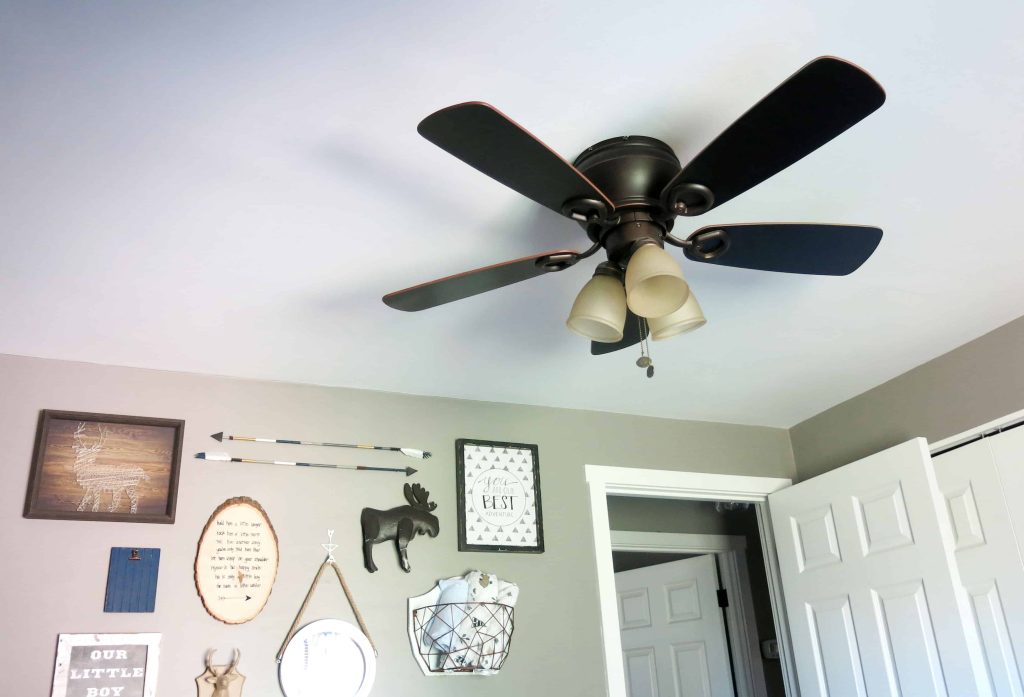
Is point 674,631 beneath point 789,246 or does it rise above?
beneath

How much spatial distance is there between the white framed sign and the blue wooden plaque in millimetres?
83

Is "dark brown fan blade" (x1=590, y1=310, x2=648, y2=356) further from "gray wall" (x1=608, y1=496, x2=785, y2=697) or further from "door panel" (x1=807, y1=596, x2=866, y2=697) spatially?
"gray wall" (x1=608, y1=496, x2=785, y2=697)

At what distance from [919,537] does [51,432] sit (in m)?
2.67

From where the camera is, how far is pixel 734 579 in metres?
4.12

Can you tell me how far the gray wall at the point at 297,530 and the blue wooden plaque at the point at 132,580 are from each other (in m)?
0.02

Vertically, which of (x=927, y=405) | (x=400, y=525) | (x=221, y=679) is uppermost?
(x=927, y=405)

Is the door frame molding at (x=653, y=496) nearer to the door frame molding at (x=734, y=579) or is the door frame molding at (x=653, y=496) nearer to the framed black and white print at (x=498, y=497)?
the framed black and white print at (x=498, y=497)

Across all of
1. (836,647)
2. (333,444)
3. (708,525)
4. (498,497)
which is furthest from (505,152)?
(708,525)

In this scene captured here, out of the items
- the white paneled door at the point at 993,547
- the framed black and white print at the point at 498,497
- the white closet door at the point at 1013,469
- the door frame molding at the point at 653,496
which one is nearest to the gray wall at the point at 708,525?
the door frame molding at the point at 653,496

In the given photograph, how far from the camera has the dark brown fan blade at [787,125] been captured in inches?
48.4

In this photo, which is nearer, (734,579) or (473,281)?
(473,281)

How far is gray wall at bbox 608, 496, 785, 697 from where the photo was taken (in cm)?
404

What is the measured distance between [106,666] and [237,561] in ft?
1.39

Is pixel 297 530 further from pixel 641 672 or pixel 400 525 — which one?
pixel 641 672
